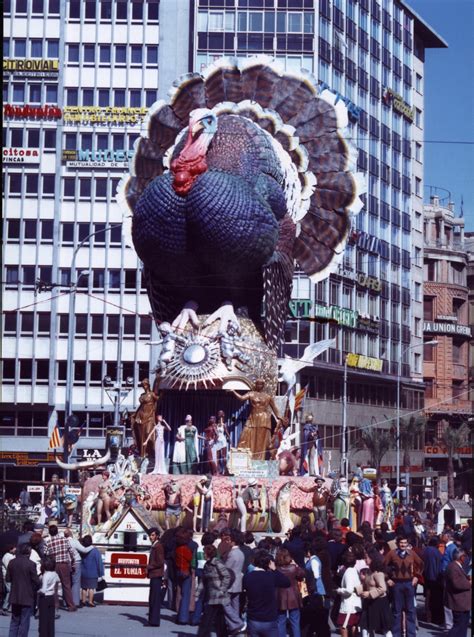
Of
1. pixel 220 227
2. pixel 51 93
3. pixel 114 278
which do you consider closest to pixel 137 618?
pixel 220 227

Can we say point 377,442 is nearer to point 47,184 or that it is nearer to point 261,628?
point 47,184

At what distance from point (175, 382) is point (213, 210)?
415 centimetres

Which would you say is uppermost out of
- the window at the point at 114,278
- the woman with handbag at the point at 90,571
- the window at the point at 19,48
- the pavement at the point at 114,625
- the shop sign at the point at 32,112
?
the window at the point at 19,48

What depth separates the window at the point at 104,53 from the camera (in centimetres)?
5341

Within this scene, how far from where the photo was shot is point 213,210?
99.1ft

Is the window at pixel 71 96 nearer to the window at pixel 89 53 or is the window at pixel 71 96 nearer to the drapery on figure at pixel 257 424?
the window at pixel 89 53

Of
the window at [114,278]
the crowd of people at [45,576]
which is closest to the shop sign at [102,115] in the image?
the window at [114,278]

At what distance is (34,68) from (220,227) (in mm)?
25053

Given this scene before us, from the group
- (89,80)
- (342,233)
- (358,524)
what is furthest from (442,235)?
(89,80)

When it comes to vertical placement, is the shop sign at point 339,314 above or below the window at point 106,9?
below

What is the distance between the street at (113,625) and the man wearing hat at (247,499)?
6.97 metres

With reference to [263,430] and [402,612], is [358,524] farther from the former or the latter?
[402,612]

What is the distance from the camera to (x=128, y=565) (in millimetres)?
22484

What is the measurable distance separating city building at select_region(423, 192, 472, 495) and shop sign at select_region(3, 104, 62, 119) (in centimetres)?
1580
